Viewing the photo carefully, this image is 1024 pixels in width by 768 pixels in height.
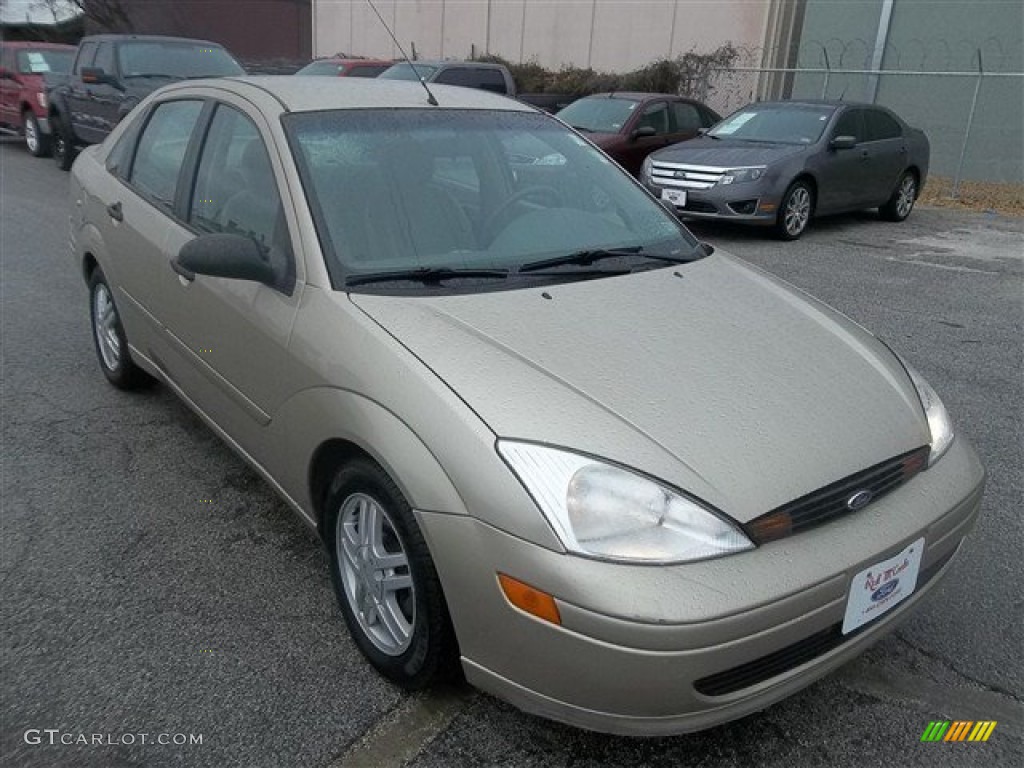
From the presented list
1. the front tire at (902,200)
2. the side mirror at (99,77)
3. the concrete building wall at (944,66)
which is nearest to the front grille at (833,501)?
the front tire at (902,200)

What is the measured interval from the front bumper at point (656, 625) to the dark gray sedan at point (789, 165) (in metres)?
7.59

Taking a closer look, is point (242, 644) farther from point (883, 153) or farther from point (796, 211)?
point (883, 153)

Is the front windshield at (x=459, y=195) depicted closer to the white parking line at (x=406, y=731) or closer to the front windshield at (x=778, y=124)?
the white parking line at (x=406, y=731)

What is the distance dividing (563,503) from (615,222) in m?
1.61

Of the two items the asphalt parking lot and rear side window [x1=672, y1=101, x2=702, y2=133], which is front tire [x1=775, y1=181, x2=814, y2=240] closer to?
rear side window [x1=672, y1=101, x2=702, y2=133]

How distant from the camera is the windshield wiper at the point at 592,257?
9.37 feet

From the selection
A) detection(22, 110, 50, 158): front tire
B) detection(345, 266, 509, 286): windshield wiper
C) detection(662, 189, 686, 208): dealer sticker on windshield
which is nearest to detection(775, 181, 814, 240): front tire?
detection(662, 189, 686, 208): dealer sticker on windshield

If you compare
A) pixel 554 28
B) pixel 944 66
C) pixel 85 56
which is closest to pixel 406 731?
pixel 85 56

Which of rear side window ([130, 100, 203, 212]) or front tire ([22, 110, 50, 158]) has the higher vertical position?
rear side window ([130, 100, 203, 212])

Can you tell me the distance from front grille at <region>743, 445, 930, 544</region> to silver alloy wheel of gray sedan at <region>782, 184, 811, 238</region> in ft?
25.0

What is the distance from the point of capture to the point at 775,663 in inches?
79.0

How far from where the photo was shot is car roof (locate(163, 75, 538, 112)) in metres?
3.12

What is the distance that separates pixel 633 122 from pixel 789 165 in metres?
2.75

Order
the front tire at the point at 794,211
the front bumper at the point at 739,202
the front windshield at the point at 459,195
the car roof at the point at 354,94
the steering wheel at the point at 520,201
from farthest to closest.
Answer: the front tire at the point at 794,211 → the front bumper at the point at 739,202 → the car roof at the point at 354,94 → the steering wheel at the point at 520,201 → the front windshield at the point at 459,195
